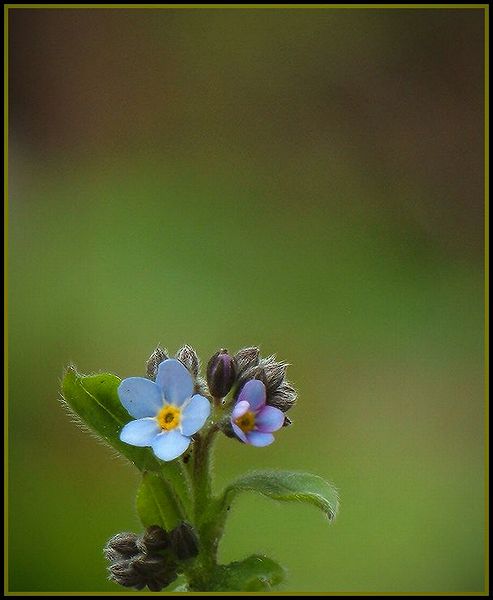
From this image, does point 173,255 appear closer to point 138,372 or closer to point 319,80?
point 138,372

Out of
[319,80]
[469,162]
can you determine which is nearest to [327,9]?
[319,80]

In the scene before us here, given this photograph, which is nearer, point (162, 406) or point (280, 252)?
point (162, 406)

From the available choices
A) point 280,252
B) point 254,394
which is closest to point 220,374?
point 254,394

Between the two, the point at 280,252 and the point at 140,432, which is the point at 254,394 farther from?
the point at 280,252

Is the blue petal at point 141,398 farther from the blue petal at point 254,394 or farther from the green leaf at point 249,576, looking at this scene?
the green leaf at point 249,576

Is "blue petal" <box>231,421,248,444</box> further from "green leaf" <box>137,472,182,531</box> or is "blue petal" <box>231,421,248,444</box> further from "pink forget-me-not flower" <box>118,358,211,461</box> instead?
"green leaf" <box>137,472,182,531</box>

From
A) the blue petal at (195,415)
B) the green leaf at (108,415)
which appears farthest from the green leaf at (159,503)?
the blue petal at (195,415)

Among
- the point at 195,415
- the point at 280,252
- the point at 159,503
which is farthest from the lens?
the point at 280,252
